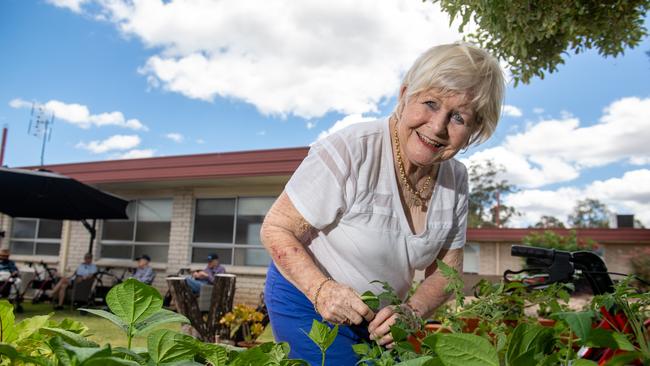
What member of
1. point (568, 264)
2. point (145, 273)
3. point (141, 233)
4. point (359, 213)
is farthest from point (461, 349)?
point (141, 233)

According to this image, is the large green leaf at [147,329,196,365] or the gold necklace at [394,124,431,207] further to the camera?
the gold necklace at [394,124,431,207]

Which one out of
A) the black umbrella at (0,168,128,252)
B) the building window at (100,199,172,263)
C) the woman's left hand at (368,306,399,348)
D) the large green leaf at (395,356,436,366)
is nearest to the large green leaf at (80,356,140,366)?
the large green leaf at (395,356,436,366)

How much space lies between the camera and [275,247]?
1.30 meters

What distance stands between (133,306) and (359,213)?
3.13 feet

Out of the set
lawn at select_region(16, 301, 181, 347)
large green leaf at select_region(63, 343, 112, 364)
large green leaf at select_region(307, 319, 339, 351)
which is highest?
large green leaf at select_region(63, 343, 112, 364)

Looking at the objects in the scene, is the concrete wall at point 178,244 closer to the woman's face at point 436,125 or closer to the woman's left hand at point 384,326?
the woman's face at point 436,125

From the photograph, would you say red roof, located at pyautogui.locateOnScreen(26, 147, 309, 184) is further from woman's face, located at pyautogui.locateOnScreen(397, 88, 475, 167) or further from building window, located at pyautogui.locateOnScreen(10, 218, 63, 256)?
woman's face, located at pyautogui.locateOnScreen(397, 88, 475, 167)

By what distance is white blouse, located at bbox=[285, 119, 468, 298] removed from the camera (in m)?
1.36

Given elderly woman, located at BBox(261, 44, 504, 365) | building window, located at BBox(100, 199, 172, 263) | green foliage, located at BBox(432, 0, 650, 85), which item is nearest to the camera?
elderly woman, located at BBox(261, 44, 504, 365)

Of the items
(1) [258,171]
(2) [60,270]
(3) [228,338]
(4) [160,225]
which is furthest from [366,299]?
(2) [60,270]

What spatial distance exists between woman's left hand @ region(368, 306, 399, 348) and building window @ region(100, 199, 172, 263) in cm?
1240

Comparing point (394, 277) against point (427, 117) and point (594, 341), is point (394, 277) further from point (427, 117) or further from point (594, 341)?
point (594, 341)

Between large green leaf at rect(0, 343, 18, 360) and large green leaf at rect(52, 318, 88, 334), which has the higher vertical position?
large green leaf at rect(0, 343, 18, 360)

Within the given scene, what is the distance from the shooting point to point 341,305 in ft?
3.31
